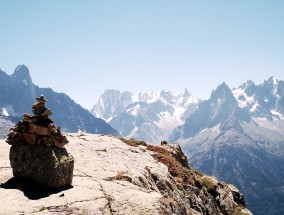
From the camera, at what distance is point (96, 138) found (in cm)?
3806

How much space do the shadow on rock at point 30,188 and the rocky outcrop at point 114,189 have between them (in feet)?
0.11

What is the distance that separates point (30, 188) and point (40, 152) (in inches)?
73.3

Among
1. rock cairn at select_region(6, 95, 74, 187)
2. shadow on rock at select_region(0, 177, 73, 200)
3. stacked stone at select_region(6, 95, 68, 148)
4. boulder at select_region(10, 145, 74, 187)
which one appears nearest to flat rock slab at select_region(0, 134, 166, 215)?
shadow on rock at select_region(0, 177, 73, 200)

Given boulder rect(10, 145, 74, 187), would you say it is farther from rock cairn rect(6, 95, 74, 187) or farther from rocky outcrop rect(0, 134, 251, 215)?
rocky outcrop rect(0, 134, 251, 215)

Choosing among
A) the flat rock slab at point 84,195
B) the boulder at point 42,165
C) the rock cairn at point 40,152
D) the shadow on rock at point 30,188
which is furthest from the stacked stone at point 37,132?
the flat rock slab at point 84,195

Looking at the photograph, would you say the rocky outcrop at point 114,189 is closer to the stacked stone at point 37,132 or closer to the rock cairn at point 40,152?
the rock cairn at point 40,152

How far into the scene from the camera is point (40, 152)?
60.4ft

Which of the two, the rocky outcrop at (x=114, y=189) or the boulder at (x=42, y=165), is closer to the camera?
the rocky outcrop at (x=114, y=189)

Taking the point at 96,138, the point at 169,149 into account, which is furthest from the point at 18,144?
the point at 169,149

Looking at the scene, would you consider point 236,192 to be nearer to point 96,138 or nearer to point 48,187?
point 96,138

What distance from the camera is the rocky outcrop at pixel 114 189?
16.5 m

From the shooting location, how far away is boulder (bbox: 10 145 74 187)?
59.5ft

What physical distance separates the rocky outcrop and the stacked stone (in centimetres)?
229

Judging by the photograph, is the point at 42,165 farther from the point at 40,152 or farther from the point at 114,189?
the point at 114,189
